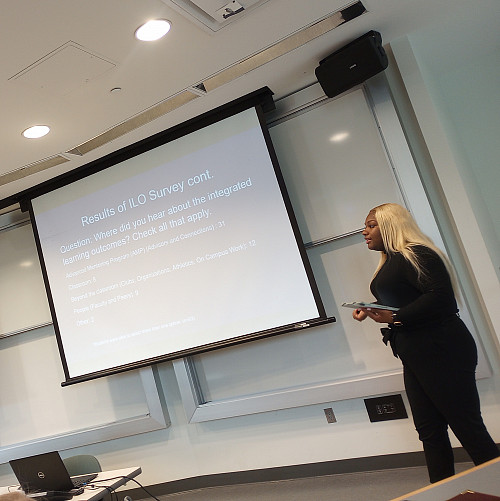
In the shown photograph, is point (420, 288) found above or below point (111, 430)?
above

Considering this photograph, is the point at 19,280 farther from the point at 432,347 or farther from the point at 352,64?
the point at 432,347

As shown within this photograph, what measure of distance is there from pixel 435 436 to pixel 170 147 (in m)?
2.61

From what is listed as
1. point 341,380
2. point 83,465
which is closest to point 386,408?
point 341,380

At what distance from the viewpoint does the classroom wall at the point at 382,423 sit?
3332 millimetres

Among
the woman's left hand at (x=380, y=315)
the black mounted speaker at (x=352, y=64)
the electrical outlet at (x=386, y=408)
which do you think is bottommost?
the electrical outlet at (x=386, y=408)

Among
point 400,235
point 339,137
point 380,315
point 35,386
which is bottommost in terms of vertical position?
point 380,315

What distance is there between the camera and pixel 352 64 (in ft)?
10.8

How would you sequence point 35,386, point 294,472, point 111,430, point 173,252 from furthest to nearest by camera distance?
1. point 35,386
2. point 111,430
3. point 173,252
4. point 294,472

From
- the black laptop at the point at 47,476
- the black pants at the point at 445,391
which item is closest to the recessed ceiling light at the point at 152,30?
the black pants at the point at 445,391

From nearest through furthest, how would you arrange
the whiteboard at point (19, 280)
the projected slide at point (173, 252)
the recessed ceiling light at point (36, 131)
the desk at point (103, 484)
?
the desk at point (103, 484) < the recessed ceiling light at point (36, 131) < the projected slide at point (173, 252) < the whiteboard at point (19, 280)

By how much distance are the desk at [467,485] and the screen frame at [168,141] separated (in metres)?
2.24

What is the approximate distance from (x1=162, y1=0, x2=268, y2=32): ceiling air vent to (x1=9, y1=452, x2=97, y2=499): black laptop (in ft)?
7.08

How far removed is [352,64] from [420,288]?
4.93ft

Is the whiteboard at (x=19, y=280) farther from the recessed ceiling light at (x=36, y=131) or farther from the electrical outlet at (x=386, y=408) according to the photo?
the electrical outlet at (x=386, y=408)
